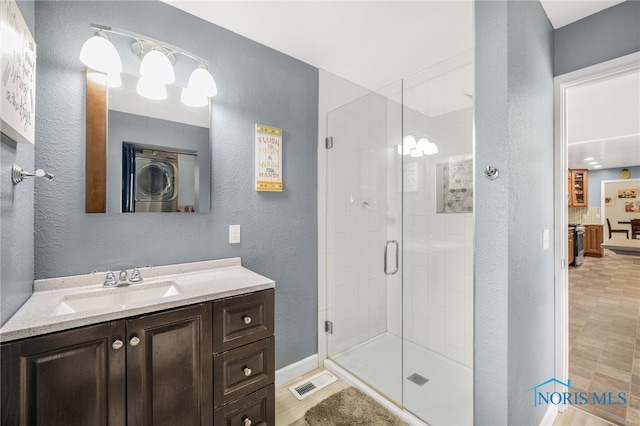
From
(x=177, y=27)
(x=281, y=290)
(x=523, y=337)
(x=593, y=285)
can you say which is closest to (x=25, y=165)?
(x=177, y=27)

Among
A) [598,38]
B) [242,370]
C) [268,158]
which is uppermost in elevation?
[598,38]

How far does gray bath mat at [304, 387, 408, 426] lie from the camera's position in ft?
5.64

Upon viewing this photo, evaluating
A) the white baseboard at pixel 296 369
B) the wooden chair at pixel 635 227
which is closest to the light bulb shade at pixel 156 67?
the white baseboard at pixel 296 369

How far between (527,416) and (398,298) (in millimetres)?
1225

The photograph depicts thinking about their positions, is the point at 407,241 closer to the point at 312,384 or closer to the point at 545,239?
the point at 545,239

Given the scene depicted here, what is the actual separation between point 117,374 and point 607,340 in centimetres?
409

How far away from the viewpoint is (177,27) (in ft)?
5.64

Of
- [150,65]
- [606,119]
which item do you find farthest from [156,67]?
[606,119]

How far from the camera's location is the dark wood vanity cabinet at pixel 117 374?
0.91m

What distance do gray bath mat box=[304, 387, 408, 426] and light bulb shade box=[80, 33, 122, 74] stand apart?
2355 mm

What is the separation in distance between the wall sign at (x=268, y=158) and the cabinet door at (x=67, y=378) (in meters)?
1.24

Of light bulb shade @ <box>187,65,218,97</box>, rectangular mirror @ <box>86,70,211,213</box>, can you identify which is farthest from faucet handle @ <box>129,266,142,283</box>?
light bulb shade @ <box>187,65,218,97</box>

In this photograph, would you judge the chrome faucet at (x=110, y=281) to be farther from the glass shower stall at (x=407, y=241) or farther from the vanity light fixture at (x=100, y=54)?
the glass shower stall at (x=407, y=241)

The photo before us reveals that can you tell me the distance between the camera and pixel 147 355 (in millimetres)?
1130
